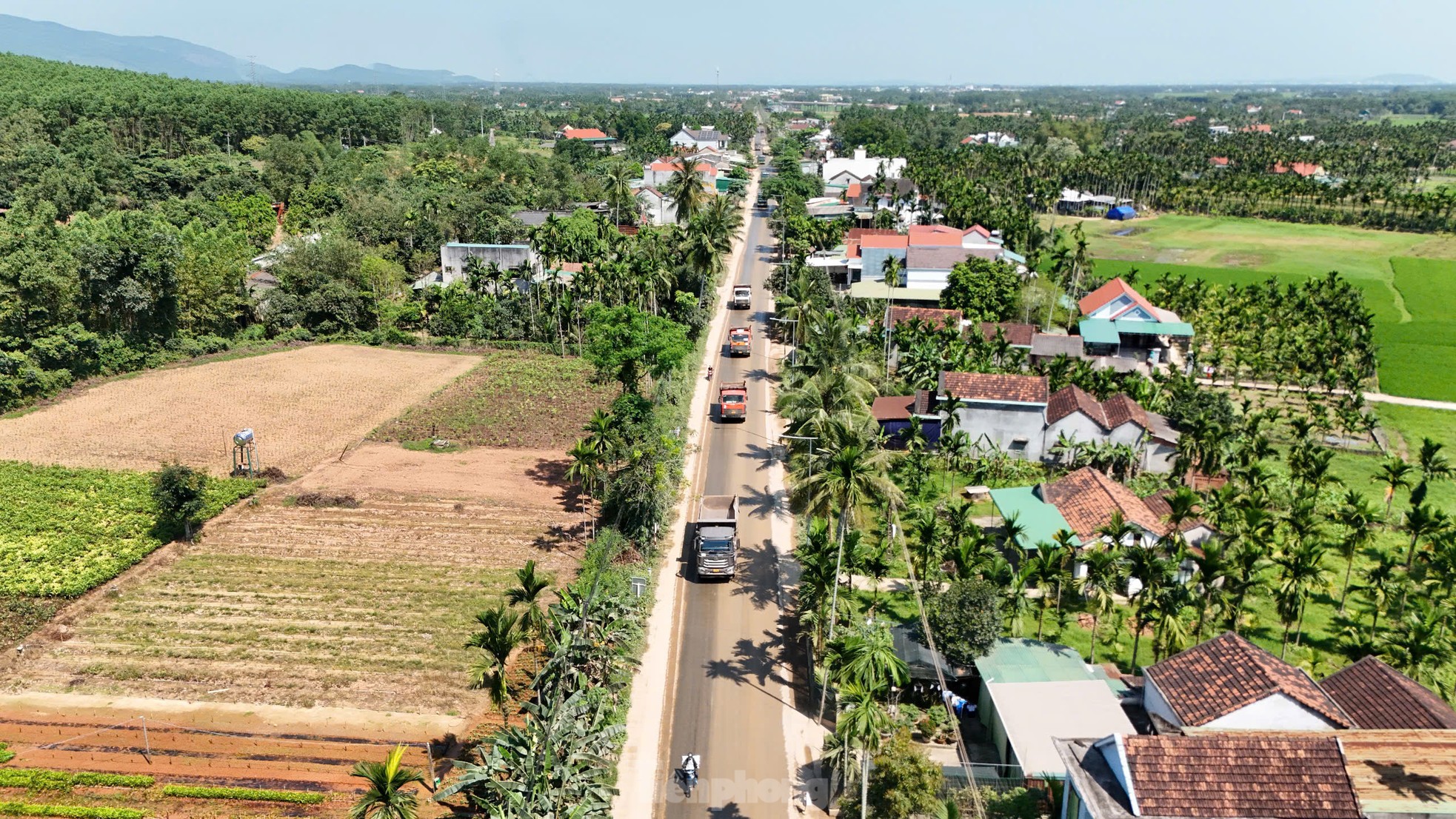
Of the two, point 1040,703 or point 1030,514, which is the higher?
point 1030,514

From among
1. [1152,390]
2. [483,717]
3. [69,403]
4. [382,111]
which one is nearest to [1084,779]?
[483,717]

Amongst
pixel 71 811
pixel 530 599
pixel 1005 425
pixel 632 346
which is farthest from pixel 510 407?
pixel 71 811

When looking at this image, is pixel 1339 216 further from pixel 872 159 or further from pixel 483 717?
pixel 483 717

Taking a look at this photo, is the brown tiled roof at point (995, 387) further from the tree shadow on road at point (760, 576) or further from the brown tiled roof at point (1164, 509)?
the tree shadow on road at point (760, 576)

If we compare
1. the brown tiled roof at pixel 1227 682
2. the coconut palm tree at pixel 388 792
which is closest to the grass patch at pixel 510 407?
the coconut palm tree at pixel 388 792

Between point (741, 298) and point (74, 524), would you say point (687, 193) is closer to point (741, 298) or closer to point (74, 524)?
point (741, 298)

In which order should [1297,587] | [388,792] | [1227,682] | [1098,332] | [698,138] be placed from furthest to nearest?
[698,138], [1098,332], [1297,587], [1227,682], [388,792]
